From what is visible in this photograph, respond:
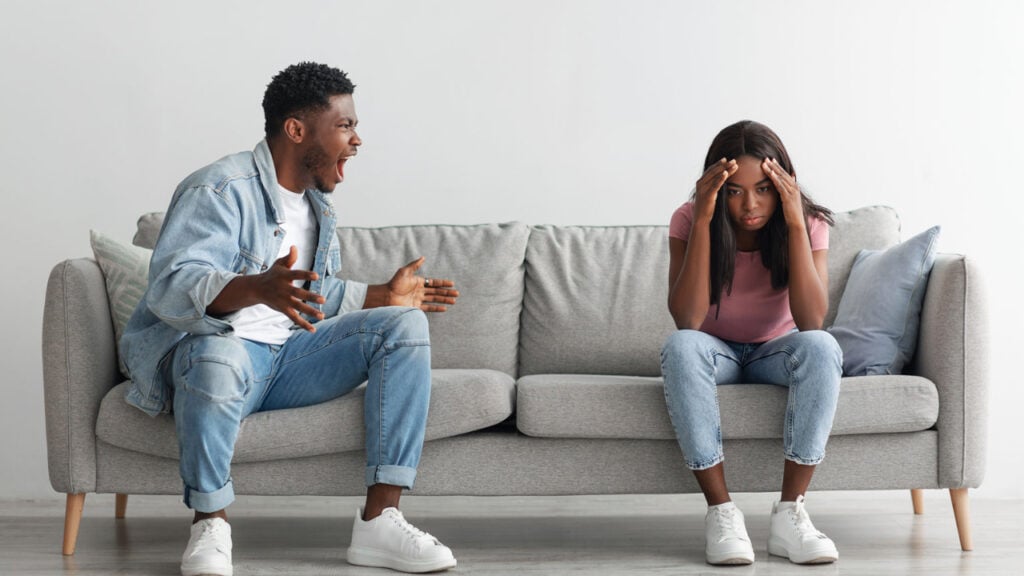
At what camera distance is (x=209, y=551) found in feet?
6.47

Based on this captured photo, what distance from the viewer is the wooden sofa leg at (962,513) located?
2297 mm

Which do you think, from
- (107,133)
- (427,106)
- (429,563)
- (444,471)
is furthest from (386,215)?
(429,563)

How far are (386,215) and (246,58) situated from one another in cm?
67

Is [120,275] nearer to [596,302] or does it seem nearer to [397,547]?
[397,547]

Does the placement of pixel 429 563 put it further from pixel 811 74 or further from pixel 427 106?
pixel 811 74

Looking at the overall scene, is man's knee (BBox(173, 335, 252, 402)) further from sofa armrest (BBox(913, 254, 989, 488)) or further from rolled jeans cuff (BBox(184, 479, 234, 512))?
sofa armrest (BBox(913, 254, 989, 488))

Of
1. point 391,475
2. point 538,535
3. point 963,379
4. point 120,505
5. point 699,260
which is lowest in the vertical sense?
point 120,505

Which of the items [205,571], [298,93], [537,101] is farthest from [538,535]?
[537,101]

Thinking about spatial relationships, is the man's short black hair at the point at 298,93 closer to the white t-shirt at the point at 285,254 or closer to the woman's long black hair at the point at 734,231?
the white t-shirt at the point at 285,254

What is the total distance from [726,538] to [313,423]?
2.94 feet

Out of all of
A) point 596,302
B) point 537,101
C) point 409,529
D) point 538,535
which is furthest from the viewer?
point 537,101

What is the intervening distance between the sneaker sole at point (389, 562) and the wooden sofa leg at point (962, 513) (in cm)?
114

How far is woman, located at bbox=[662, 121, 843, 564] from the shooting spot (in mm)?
2125

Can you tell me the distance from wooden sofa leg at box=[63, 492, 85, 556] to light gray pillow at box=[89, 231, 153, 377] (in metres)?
0.30
